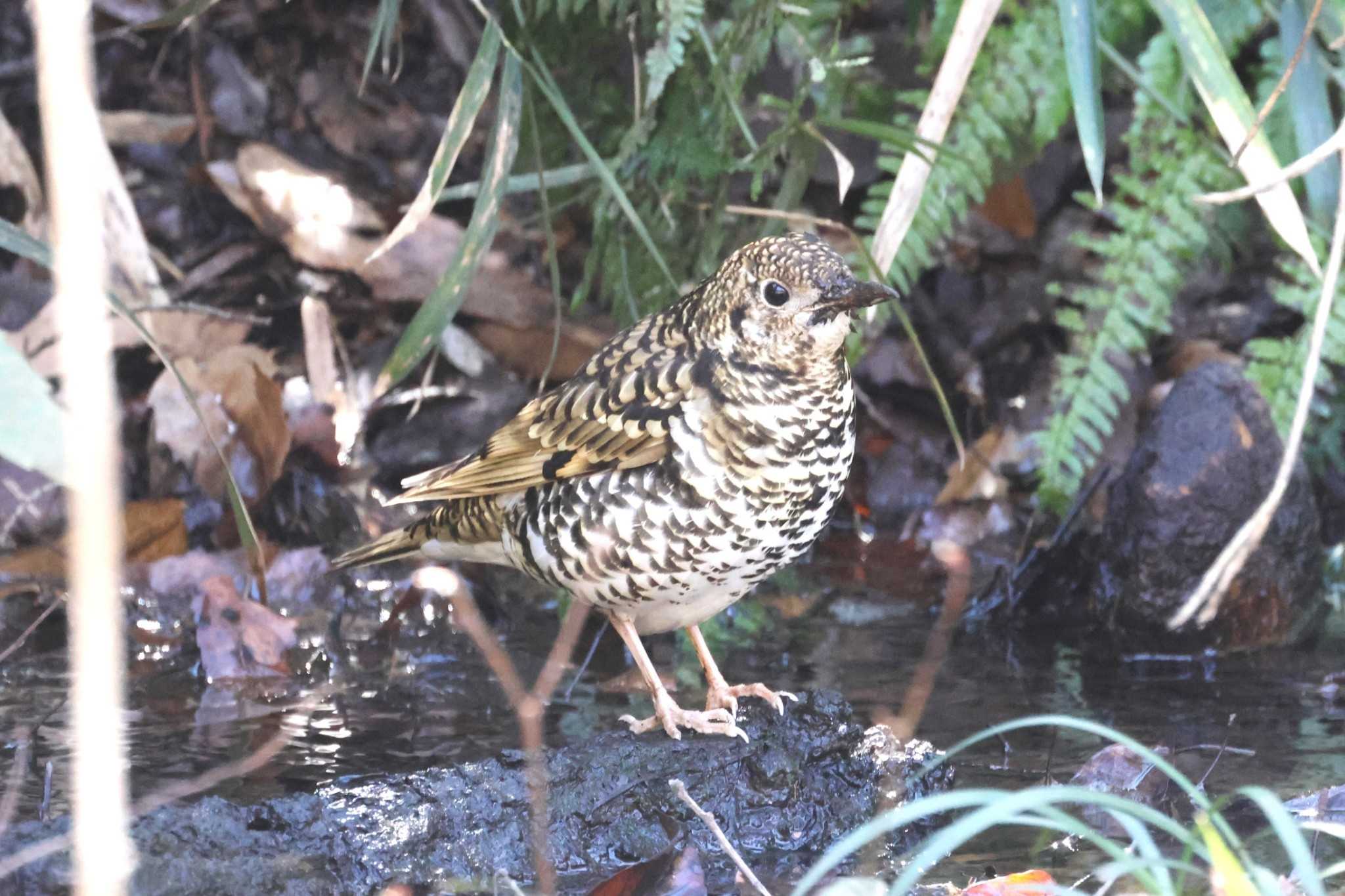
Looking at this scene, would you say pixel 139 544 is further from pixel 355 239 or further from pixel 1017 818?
pixel 1017 818

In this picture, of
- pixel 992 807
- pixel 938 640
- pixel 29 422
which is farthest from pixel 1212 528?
pixel 29 422

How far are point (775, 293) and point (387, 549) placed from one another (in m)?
1.43

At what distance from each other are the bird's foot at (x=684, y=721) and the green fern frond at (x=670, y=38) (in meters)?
1.52

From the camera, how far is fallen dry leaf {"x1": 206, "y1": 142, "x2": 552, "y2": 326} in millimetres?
5902

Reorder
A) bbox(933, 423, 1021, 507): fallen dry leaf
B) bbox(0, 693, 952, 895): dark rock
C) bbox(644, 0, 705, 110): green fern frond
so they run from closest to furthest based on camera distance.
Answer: bbox(0, 693, 952, 895): dark rock → bbox(644, 0, 705, 110): green fern frond → bbox(933, 423, 1021, 507): fallen dry leaf

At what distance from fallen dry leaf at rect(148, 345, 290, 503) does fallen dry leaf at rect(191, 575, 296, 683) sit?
59 cm

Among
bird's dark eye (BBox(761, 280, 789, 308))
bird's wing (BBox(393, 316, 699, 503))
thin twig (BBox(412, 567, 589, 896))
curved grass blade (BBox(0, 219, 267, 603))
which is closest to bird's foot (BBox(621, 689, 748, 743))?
thin twig (BBox(412, 567, 589, 896))

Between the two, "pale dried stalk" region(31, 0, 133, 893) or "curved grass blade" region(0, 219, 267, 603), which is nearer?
"pale dried stalk" region(31, 0, 133, 893)

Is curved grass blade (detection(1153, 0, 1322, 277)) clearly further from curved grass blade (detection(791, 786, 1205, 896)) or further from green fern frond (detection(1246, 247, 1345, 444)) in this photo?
green fern frond (detection(1246, 247, 1345, 444))

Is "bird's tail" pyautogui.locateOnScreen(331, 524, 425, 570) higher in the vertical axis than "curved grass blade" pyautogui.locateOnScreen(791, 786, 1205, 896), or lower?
higher

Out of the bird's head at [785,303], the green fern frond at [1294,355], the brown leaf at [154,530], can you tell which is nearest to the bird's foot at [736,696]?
the bird's head at [785,303]

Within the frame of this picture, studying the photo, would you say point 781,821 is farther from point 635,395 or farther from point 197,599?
point 197,599

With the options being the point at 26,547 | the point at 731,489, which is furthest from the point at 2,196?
the point at 731,489

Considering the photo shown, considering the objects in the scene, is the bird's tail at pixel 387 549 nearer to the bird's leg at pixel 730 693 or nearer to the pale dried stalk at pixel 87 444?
the bird's leg at pixel 730 693
